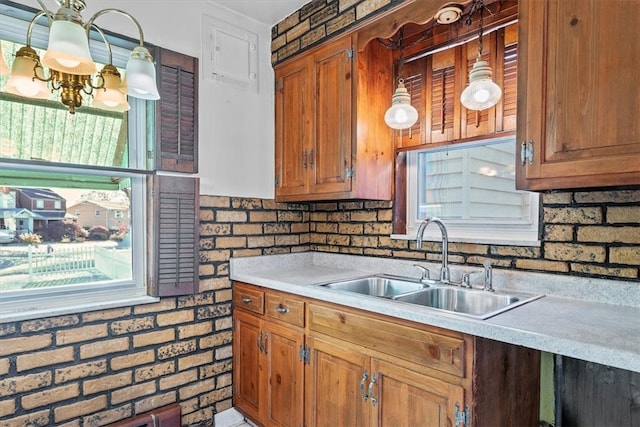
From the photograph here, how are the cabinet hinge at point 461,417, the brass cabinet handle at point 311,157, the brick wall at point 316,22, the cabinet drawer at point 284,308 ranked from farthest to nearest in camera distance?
the brass cabinet handle at point 311,157, the brick wall at point 316,22, the cabinet drawer at point 284,308, the cabinet hinge at point 461,417

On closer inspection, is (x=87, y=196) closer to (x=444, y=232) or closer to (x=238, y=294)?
(x=238, y=294)

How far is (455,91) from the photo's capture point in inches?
78.8

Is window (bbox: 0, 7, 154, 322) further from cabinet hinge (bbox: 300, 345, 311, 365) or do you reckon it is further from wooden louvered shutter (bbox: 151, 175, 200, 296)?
cabinet hinge (bbox: 300, 345, 311, 365)

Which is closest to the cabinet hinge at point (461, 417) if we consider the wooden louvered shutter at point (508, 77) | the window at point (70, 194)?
the wooden louvered shutter at point (508, 77)

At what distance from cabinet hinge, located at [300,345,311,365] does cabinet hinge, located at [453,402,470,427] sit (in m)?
0.77

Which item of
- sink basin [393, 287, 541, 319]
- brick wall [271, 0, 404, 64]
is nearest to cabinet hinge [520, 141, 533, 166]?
sink basin [393, 287, 541, 319]

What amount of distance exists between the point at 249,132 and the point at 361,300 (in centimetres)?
144

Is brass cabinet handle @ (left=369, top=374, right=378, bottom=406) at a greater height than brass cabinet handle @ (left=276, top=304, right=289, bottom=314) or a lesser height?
lesser

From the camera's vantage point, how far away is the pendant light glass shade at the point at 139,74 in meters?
1.20

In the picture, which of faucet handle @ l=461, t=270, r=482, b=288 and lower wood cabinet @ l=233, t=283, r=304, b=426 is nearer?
faucet handle @ l=461, t=270, r=482, b=288

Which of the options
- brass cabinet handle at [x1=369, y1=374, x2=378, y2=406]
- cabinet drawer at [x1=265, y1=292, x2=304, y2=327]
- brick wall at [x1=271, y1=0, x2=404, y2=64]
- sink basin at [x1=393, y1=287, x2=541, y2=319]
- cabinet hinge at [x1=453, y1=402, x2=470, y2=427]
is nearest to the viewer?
cabinet hinge at [x1=453, y1=402, x2=470, y2=427]

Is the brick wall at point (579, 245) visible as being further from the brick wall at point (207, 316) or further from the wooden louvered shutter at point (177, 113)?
the wooden louvered shutter at point (177, 113)

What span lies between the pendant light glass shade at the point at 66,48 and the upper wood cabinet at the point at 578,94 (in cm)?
146

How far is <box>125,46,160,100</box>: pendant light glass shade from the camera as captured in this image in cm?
120
